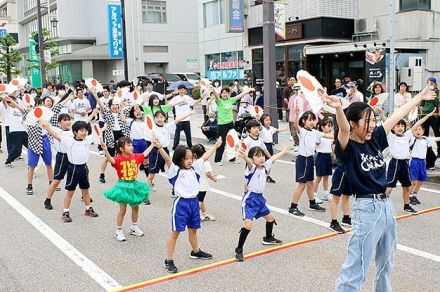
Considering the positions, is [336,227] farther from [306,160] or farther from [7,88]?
[7,88]

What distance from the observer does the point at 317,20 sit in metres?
21.1

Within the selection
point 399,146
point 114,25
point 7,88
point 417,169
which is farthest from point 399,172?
point 114,25

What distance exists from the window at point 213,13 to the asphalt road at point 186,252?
23.4 metres

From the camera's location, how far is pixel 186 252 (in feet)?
19.4

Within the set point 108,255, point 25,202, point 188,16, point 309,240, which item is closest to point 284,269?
point 309,240

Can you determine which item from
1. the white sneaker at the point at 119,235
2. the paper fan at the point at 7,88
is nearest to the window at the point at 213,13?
the paper fan at the point at 7,88

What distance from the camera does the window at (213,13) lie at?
30328mm

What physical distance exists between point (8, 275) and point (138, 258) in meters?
1.38

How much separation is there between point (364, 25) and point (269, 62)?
367 inches

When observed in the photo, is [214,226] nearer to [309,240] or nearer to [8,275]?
[309,240]

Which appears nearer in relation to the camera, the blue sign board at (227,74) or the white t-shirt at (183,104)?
the white t-shirt at (183,104)

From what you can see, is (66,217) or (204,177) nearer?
(204,177)

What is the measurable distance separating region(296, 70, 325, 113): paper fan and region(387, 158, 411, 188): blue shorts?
3851 mm

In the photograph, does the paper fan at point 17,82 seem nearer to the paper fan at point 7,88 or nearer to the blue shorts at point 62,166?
the paper fan at point 7,88
